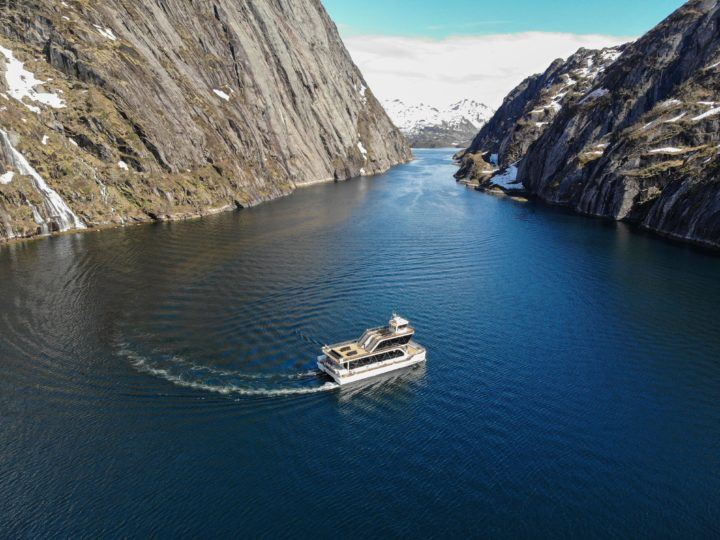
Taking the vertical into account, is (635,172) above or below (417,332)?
above

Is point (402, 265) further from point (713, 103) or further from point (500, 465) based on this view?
point (713, 103)

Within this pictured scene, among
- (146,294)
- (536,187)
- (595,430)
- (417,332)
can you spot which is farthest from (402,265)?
(536,187)

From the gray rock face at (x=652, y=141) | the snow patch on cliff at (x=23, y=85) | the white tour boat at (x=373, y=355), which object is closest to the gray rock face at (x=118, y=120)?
the snow patch on cliff at (x=23, y=85)

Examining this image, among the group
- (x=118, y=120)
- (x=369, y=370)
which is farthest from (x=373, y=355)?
(x=118, y=120)

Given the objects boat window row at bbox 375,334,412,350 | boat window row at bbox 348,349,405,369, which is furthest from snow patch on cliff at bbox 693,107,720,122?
boat window row at bbox 348,349,405,369

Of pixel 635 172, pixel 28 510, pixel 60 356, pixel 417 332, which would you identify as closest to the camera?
pixel 28 510
